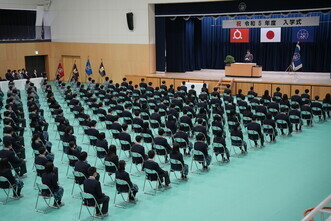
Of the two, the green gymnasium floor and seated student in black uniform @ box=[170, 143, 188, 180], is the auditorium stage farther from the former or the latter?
seated student in black uniform @ box=[170, 143, 188, 180]

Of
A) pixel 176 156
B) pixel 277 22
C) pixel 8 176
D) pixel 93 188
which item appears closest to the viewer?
pixel 93 188

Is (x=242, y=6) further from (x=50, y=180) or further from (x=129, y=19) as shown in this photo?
(x=50, y=180)

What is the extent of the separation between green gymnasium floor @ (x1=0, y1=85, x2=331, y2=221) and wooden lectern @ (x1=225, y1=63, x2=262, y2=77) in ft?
43.0

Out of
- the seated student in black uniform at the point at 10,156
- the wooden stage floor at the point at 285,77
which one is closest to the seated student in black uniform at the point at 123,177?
the seated student in black uniform at the point at 10,156

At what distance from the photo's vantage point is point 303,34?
2928cm

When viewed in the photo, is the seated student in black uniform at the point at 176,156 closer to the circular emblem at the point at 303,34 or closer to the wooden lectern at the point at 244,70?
the wooden lectern at the point at 244,70

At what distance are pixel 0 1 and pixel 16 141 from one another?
21590mm

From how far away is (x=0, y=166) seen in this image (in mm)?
10141

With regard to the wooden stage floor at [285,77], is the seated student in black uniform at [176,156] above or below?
below

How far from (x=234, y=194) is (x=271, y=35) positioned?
72.8ft

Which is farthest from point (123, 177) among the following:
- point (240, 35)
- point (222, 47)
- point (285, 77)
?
point (222, 47)

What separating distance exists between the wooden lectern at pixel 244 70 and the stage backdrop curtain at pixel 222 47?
3670 millimetres

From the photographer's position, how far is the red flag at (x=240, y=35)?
3152cm

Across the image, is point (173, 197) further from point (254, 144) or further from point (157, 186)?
point (254, 144)
